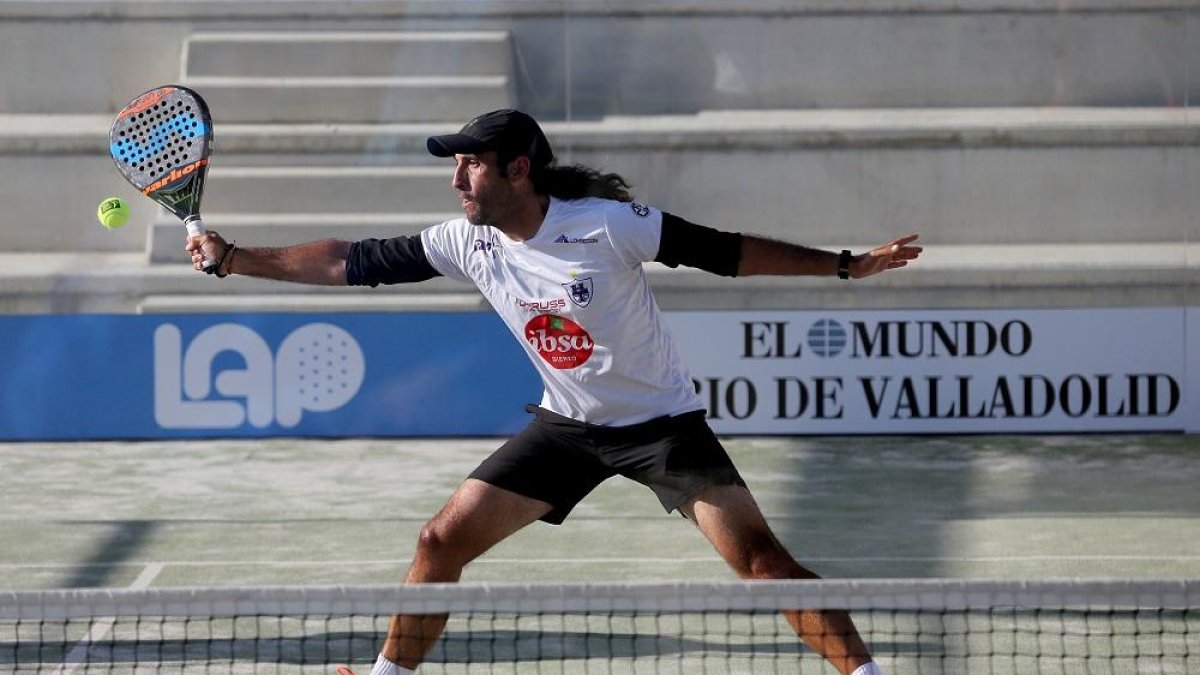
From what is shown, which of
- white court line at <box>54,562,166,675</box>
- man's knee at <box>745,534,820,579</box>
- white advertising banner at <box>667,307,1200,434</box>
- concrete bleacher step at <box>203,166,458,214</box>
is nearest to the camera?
man's knee at <box>745,534,820,579</box>

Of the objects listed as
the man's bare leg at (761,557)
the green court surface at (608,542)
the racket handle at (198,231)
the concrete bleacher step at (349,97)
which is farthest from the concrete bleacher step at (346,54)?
the man's bare leg at (761,557)

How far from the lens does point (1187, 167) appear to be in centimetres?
1210

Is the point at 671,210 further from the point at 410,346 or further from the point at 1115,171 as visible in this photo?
the point at 1115,171

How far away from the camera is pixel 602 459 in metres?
5.69

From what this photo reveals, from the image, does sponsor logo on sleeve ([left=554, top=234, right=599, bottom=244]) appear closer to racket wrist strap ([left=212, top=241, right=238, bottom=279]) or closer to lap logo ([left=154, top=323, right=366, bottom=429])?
racket wrist strap ([left=212, top=241, right=238, bottom=279])

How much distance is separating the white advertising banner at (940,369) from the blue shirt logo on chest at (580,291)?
19.0ft

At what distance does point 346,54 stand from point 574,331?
753 centimetres

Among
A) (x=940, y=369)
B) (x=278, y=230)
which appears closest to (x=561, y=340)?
(x=940, y=369)

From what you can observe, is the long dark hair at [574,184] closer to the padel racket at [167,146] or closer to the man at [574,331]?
the man at [574,331]

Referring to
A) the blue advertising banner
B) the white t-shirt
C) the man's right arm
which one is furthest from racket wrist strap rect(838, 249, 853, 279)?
the blue advertising banner

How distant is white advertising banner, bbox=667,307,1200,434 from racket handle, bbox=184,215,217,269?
18.7 ft

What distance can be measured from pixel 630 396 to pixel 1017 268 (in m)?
6.58

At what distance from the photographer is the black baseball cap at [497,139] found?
5.56 metres

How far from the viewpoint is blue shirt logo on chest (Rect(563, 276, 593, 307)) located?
5.57 meters
